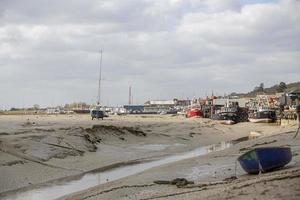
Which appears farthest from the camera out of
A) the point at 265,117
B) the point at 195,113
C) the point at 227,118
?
the point at 195,113

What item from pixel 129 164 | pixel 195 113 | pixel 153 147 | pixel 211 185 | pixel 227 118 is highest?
pixel 195 113

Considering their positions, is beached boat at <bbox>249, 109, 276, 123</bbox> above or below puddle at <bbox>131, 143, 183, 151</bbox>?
above

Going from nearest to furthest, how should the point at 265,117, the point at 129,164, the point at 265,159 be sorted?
the point at 265,159
the point at 129,164
the point at 265,117

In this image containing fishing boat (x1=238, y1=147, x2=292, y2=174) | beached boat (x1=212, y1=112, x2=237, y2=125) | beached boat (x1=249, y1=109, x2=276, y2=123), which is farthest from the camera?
beached boat (x1=212, y1=112, x2=237, y2=125)

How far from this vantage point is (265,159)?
18672 millimetres

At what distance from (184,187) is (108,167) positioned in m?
13.9

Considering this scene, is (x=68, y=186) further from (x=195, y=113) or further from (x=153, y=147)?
(x=195, y=113)

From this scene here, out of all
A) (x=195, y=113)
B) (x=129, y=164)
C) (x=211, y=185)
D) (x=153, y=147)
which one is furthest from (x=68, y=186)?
(x=195, y=113)

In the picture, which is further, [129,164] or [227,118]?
[227,118]

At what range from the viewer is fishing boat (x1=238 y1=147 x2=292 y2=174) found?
1864cm

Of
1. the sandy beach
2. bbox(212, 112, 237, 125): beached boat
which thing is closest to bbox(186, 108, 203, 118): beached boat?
bbox(212, 112, 237, 125): beached boat

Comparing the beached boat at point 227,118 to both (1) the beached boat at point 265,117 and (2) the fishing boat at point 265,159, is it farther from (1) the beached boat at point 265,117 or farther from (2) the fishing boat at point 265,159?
(2) the fishing boat at point 265,159

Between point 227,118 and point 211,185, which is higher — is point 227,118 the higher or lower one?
the higher one

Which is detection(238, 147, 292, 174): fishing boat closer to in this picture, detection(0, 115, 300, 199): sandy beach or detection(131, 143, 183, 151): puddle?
detection(0, 115, 300, 199): sandy beach
